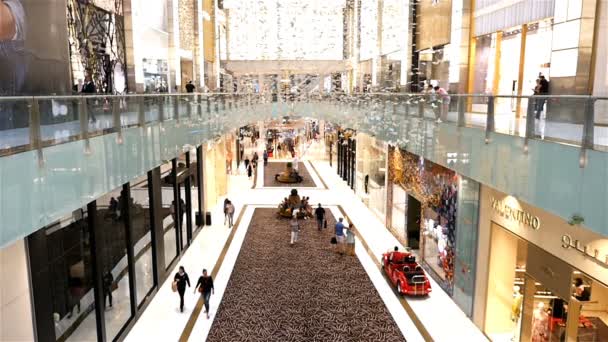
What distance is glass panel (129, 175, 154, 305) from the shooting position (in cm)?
1047

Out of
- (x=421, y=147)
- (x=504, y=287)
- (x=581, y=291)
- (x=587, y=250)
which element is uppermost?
(x=421, y=147)

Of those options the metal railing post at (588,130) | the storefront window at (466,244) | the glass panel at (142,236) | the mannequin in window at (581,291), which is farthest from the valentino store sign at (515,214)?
the glass panel at (142,236)

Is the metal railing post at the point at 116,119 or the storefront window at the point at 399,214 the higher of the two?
the metal railing post at the point at 116,119

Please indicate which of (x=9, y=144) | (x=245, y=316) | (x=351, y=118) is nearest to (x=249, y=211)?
(x=351, y=118)

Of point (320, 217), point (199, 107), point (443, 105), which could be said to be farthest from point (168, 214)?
point (443, 105)

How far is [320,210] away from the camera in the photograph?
16.7 meters

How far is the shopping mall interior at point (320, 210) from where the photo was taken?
5.38 meters

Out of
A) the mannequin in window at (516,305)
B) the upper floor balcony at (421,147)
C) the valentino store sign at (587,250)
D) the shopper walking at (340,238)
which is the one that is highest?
the upper floor balcony at (421,147)

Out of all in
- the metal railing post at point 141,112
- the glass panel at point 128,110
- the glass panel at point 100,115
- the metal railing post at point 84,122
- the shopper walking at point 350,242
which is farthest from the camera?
the shopper walking at point 350,242

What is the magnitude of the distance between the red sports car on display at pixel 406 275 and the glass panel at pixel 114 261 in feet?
19.1

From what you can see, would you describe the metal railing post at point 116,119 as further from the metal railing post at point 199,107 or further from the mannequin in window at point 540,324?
the mannequin in window at point 540,324

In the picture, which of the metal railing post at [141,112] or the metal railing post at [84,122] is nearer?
the metal railing post at [84,122]

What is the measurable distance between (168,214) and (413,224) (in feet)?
23.3

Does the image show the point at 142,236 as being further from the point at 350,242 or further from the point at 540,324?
the point at 540,324
